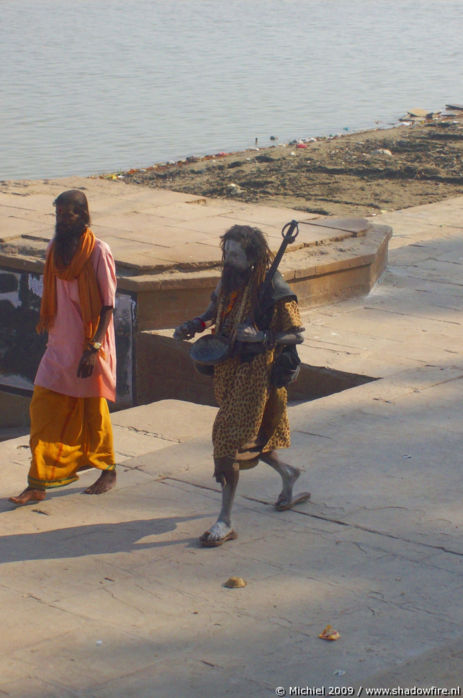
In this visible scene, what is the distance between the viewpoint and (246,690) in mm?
3164

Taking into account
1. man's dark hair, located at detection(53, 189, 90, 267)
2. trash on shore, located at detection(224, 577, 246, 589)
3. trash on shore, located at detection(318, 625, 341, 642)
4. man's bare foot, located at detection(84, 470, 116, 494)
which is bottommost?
man's bare foot, located at detection(84, 470, 116, 494)

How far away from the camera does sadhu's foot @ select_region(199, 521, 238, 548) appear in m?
4.29

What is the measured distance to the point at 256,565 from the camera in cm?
412

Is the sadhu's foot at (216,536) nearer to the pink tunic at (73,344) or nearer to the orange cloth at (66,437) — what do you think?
the orange cloth at (66,437)

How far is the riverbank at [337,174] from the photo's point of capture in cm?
1241

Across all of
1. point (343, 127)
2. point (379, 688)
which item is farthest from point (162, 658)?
point (343, 127)

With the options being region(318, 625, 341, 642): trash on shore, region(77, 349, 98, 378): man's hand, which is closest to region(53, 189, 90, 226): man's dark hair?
region(77, 349, 98, 378): man's hand

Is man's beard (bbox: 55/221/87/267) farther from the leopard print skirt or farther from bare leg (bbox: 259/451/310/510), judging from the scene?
bare leg (bbox: 259/451/310/510)

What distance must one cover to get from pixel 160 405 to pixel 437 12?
2176 inches

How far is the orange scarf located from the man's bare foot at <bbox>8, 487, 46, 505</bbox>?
0.73 meters

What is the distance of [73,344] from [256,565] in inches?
60.0

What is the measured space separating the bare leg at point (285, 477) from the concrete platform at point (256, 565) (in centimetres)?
5

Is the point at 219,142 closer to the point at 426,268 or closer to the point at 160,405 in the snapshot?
the point at 426,268

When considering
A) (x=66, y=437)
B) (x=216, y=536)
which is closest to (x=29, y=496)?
(x=66, y=437)
